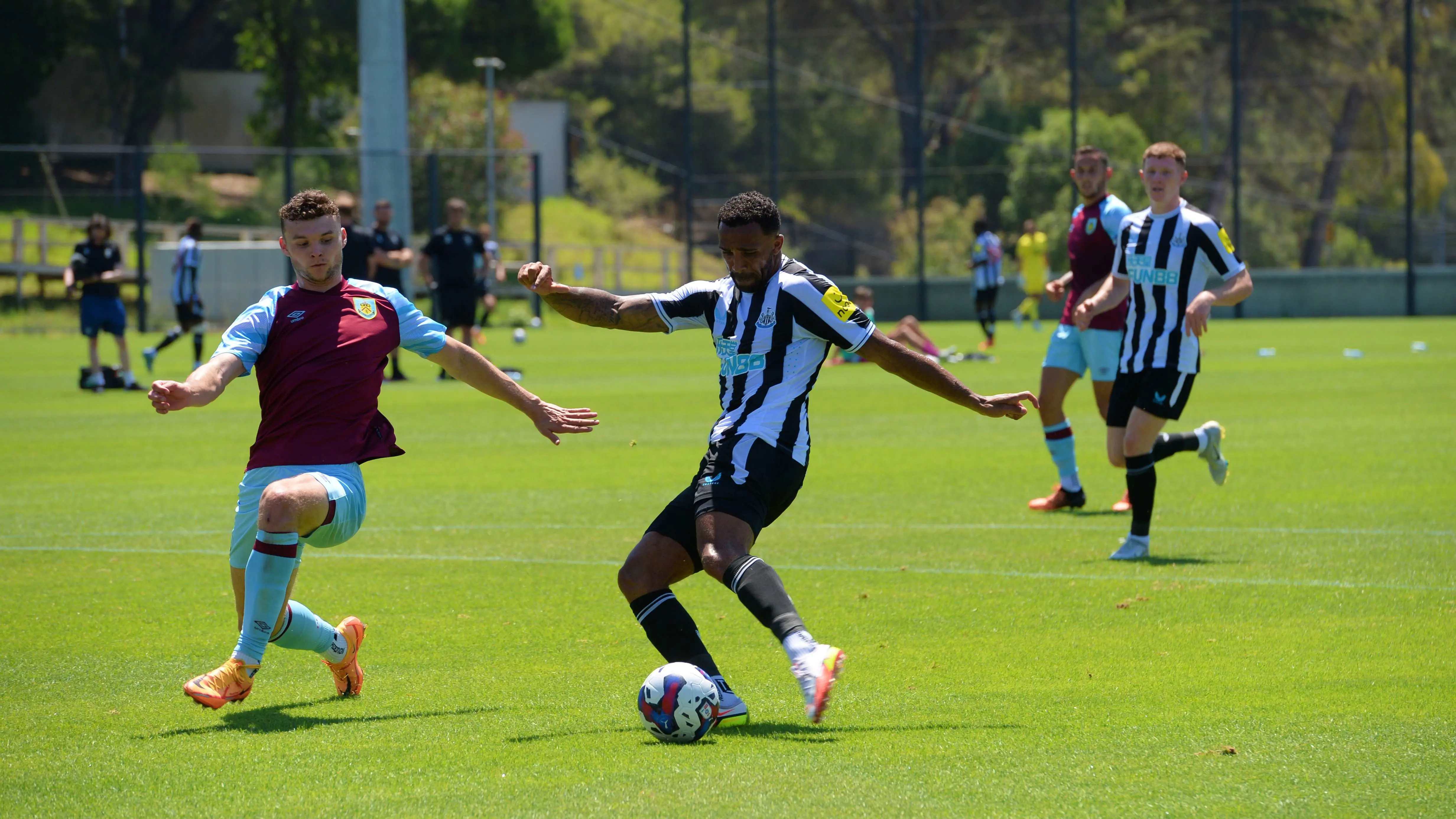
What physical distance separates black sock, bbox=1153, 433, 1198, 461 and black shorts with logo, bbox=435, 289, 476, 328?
13.2 m

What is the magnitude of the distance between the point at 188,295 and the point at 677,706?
747 inches

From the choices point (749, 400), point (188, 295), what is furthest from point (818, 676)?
point (188, 295)

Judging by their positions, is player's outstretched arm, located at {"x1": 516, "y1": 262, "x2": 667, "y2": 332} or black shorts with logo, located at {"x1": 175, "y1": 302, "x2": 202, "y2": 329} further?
black shorts with logo, located at {"x1": 175, "y1": 302, "x2": 202, "y2": 329}

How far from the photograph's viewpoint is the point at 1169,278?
29.4 feet

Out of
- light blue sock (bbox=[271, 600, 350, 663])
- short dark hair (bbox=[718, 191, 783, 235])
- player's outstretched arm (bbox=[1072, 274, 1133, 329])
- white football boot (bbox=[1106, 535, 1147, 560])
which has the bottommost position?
white football boot (bbox=[1106, 535, 1147, 560])

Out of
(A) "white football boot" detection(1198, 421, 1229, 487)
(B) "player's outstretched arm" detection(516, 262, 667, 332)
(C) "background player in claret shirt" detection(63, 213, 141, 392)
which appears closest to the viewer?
(B) "player's outstretched arm" detection(516, 262, 667, 332)

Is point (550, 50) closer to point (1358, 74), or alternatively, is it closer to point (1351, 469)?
point (1358, 74)

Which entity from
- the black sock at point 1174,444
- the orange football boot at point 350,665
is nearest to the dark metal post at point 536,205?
the black sock at point 1174,444

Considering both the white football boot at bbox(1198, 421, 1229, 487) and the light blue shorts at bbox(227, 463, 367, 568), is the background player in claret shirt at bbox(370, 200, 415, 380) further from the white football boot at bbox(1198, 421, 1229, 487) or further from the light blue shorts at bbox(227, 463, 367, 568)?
the light blue shorts at bbox(227, 463, 367, 568)

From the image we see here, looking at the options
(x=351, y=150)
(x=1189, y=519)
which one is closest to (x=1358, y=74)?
(x=351, y=150)

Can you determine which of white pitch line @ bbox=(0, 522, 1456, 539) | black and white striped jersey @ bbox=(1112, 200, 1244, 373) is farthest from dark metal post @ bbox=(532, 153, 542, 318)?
black and white striped jersey @ bbox=(1112, 200, 1244, 373)

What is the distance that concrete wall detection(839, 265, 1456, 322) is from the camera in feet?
139

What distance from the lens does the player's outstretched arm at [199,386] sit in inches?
204

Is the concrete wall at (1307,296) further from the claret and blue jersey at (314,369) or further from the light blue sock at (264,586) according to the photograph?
the light blue sock at (264,586)
